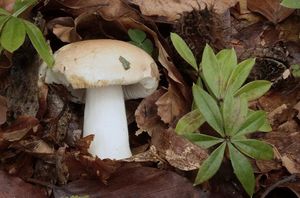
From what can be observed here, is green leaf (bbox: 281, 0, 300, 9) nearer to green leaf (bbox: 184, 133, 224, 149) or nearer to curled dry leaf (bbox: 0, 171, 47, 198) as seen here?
green leaf (bbox: 184, 133, 224, 149)

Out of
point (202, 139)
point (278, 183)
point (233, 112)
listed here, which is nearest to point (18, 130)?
point (202, 139)

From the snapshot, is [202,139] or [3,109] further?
[3,109]

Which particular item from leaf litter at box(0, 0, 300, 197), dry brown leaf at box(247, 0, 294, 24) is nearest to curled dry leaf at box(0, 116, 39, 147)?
leaf litter at box(0, 0, 300, 197)

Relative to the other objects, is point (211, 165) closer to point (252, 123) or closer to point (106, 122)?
point (252, 123)

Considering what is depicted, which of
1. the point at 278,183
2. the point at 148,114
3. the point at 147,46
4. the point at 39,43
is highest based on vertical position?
the point at 39,43

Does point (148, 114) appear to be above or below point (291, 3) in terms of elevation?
below

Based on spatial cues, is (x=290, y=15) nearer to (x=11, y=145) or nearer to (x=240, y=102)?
(x=240, y=102)

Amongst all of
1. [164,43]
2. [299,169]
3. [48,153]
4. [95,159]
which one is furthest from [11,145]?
[299,169]
